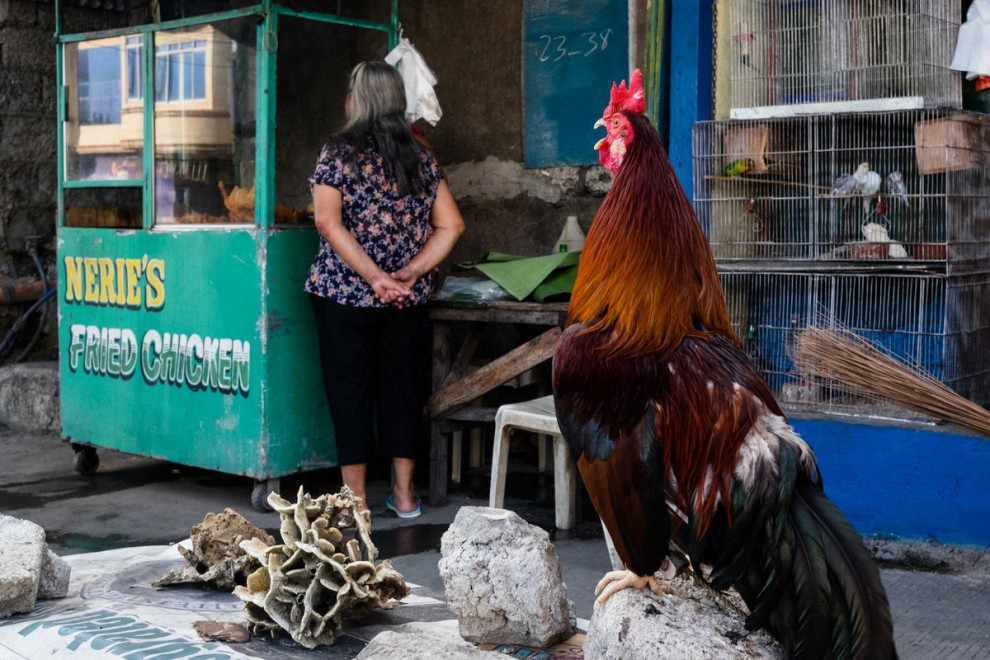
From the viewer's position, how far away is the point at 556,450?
215 inches

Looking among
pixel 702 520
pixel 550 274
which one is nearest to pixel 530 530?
pixel 702 520

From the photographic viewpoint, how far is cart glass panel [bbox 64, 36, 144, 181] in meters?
6.31

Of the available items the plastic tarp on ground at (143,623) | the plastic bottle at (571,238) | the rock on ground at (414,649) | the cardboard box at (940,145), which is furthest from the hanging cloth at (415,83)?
the rock on ground at (414,649)

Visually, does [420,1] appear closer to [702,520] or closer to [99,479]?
[99,479]

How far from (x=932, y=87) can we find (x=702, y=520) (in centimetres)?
280

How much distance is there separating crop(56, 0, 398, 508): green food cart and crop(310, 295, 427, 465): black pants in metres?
0.31

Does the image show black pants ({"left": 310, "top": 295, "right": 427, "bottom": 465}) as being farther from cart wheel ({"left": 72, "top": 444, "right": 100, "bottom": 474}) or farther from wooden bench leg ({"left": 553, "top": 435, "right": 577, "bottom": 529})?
cart wheel ({"left": 72, "top": 444, "right": 100, "bottom": 474})

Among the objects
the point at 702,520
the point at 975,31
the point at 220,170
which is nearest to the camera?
the point at 702,520

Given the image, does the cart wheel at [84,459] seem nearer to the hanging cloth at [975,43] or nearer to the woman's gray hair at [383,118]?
the woman's gray hair at [383,118]

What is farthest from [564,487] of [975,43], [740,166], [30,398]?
[30,398]

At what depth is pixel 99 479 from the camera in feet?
22.1

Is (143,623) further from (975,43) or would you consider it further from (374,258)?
(975,43)

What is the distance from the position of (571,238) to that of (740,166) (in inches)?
48.6

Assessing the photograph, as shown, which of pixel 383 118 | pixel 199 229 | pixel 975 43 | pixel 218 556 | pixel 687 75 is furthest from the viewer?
pixel 199 229
